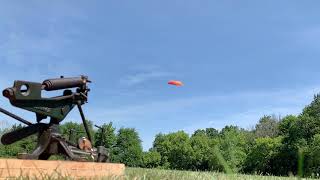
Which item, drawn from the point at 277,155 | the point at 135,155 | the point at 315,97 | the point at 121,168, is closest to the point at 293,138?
the point at 277,155

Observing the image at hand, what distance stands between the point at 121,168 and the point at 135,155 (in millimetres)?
95131

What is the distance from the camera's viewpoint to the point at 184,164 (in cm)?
11194

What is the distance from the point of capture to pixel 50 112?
8.76 m

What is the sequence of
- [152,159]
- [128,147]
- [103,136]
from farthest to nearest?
[152,159], [128,147], [103,136]

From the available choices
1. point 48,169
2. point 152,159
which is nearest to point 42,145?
point 48,169

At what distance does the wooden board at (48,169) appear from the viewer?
6177 mm

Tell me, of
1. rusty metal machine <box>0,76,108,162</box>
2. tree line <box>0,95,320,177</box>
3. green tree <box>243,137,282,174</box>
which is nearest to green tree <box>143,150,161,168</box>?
tree line <box>0,95,320,177</box>

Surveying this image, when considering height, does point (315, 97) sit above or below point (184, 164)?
above

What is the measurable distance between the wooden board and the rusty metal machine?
67 centimetres

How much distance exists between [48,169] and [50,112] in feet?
6.13

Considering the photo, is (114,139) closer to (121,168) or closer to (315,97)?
(315,97)

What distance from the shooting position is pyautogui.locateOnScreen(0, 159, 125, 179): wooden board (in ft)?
20.3

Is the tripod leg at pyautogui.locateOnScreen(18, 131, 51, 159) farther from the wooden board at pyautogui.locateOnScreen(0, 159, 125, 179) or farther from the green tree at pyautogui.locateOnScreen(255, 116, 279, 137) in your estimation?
the green tree at pyautogui.locateOnScreen(255, 116, 279, 137)

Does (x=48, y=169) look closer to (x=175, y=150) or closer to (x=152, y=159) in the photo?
(x=152, y=159)
